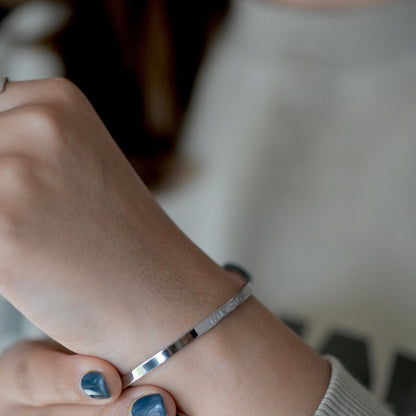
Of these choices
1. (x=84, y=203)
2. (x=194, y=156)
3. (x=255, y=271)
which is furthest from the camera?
(x=194, y=156)

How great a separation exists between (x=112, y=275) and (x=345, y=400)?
0.26m

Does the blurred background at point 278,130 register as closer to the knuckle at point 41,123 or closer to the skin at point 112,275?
the skin at point 112,275

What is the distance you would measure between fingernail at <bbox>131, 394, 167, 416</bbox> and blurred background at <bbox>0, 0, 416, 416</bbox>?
449 mm

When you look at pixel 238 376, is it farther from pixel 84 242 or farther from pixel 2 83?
pixel 2 83

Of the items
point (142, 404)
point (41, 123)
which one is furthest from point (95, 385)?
point (41, 123)

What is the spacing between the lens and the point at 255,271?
1007 millimetres

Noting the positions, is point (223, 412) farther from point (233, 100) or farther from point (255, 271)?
point (233, 100)

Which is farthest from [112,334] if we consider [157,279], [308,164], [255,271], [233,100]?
[233,100]

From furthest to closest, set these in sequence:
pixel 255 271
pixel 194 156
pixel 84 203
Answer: pixel 194 156, pixel 255 271, pixel 84 203

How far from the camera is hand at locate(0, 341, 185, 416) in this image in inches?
19.0

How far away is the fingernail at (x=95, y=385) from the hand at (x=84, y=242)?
0.02 m

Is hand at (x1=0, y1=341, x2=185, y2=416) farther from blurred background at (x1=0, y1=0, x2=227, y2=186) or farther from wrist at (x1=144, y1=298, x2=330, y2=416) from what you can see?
blurred background at (x1=0, y1=0, x2=227, y2=186)

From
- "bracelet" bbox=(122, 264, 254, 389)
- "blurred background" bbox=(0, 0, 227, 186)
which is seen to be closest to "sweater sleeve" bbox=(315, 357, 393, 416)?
"bracelet" bbox=(122, 264, 254, 389)

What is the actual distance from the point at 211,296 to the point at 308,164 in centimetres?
64
